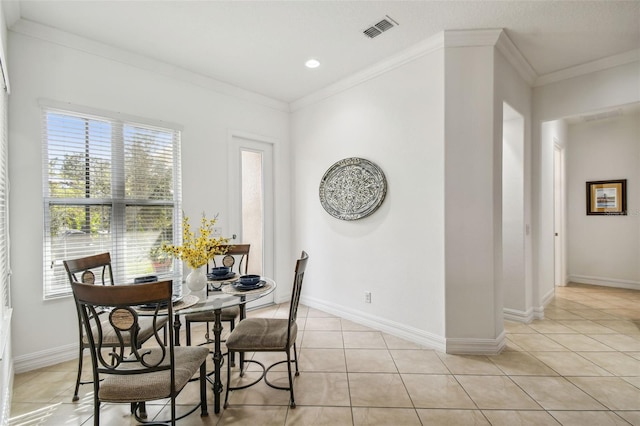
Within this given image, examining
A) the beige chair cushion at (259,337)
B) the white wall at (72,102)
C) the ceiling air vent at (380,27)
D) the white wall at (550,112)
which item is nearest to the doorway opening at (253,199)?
the white wall at (72,102)

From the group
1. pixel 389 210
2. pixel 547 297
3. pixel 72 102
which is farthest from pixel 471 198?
pixel 72 102

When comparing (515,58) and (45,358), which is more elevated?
(515,58)

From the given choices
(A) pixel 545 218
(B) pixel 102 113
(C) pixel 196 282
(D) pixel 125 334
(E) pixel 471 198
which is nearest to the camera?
(D) pixel 125 334

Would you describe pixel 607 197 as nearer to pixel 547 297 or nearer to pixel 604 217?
pixel 604 217

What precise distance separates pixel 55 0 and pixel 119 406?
301cm

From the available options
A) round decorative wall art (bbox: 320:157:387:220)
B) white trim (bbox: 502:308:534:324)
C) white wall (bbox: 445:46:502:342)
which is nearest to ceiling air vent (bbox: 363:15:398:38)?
white wall (bbox: 445:46:502:342)

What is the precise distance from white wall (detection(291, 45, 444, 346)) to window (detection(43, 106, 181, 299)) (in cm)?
179

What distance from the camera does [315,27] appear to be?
108 inches

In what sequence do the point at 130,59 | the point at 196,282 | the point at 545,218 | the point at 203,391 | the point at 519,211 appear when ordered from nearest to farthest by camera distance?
the point at 203,391 → the point at 196,282 → the point at 130,59 → the point at 519,211 → the point at 545,218

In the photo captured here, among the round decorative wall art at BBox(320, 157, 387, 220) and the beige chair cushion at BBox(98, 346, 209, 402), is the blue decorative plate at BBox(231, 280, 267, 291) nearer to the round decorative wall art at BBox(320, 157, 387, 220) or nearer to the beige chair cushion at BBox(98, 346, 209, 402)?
the beige chair cushion at BBox(98, 346, 209, 402)

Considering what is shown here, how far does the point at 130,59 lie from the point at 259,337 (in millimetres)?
2951

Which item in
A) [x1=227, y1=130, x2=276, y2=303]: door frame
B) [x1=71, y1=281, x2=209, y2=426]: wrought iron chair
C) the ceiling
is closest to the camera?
[x1=71, y1=281, x2=209, y2=426]: wrought iron chair

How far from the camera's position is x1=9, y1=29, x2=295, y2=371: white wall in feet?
8.39

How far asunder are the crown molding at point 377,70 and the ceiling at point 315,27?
0.24 feet
